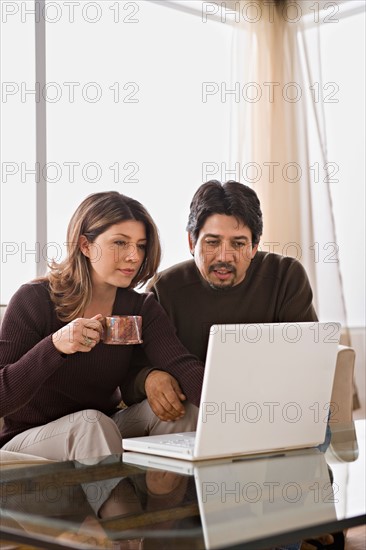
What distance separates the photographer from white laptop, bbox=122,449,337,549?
118 centimetres

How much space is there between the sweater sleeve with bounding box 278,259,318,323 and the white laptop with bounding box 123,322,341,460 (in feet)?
2.80

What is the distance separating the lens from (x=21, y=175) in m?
3.70

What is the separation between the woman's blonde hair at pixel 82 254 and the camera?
227cm

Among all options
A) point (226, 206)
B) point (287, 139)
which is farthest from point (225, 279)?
point (287, 139)

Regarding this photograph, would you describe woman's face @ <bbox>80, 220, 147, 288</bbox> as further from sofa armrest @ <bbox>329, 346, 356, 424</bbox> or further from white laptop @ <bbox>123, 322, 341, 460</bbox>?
sofa armrest @ <bbox>329, 346, 356, 424</bbox>

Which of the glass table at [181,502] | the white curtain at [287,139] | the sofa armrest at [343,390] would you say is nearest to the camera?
the glass table at [181,502]

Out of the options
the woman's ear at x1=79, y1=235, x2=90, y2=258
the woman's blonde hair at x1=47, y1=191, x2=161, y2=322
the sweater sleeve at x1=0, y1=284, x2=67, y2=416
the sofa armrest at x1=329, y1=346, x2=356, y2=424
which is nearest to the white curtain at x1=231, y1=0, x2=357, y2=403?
the sofa armrest at x1=329, y1=346, x2=356, y2=424

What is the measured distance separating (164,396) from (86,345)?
1.14ft

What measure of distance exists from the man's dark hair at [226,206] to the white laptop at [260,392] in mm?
905

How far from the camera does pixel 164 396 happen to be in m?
2.24

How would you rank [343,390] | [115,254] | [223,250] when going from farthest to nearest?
[343,390], [223,250], [115,254]

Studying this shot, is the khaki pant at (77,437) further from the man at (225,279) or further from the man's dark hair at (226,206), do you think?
the man's dark hair at (226,206)

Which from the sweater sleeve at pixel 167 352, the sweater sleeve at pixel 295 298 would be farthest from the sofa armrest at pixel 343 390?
the sweater sleeve at pixel 167 352

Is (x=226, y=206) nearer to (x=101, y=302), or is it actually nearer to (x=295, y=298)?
(x=295, y=298)
